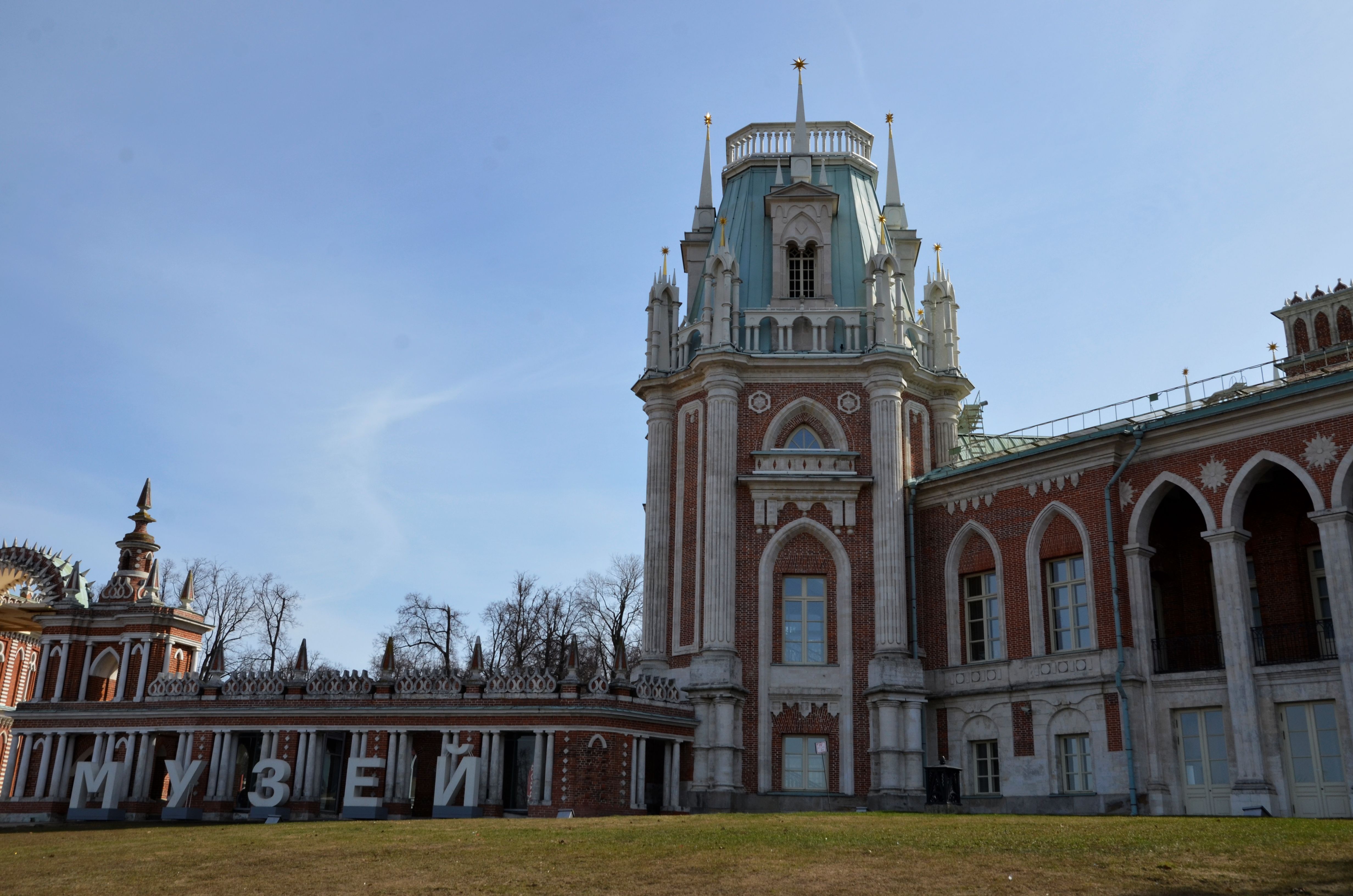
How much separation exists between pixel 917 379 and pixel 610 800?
650 inches

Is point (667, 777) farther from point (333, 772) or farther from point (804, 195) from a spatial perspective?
point (804, 195)

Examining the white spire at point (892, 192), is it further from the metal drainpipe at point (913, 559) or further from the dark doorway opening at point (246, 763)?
the dark doorway opening at point (246, 763)

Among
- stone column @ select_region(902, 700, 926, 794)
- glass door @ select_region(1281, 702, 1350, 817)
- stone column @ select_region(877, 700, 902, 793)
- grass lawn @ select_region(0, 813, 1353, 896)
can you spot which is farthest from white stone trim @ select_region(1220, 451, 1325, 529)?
stone column @ select_region(877, 700, 902, 793)

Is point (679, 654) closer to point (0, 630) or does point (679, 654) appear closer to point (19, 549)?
point (19, 549)

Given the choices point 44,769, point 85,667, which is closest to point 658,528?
point 44,769

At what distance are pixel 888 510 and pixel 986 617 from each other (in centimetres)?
421

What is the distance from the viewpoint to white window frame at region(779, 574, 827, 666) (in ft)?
116

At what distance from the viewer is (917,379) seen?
38406 mm

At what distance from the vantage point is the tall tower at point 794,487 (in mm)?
34031

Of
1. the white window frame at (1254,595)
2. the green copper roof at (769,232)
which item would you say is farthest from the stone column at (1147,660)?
the green copper roof at (769,232)

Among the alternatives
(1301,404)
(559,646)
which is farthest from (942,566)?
(559,646)

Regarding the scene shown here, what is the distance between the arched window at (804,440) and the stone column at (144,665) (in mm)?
24848

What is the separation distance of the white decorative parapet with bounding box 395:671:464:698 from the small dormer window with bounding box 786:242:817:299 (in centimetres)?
1683

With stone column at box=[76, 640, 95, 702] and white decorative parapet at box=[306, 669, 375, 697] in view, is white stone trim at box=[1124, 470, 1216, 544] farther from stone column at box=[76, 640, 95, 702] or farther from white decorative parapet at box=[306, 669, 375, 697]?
stone column at box=[76, 640, 95, 702]
